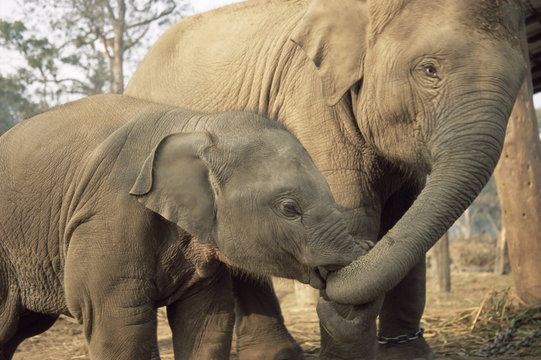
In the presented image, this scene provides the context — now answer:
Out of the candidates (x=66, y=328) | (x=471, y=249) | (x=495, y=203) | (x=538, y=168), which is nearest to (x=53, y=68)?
(x=471, y=249)

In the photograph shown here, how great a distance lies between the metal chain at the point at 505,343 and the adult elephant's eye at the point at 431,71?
2.41m

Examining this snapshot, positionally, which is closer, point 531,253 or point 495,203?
point 531,253

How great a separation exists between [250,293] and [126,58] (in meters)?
15.5

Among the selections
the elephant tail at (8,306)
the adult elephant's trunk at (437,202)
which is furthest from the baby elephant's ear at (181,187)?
the elephant tail at (8,306)

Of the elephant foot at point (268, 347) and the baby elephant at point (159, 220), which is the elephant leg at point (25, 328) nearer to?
the baby elephant at point (159, 220)

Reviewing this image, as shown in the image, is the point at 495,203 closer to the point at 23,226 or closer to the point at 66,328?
the point at 66,328

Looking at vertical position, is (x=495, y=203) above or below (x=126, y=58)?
below

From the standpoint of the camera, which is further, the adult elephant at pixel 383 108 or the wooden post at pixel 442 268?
the wooden post at pixel 442 268

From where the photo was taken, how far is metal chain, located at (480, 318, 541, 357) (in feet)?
17.3

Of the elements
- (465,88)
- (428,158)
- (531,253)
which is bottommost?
(531,253)

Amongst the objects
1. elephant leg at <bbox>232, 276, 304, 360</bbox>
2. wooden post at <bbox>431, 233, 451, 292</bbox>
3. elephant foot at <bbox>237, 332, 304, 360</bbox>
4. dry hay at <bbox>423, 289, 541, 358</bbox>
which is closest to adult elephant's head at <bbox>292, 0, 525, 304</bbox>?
elephant leg at <bbox>232, 276, 304, 360</bbox>

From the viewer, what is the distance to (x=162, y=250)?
305 centimetres

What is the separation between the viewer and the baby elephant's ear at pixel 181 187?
2865 millimetres

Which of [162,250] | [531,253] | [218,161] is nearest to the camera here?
[218,161]
